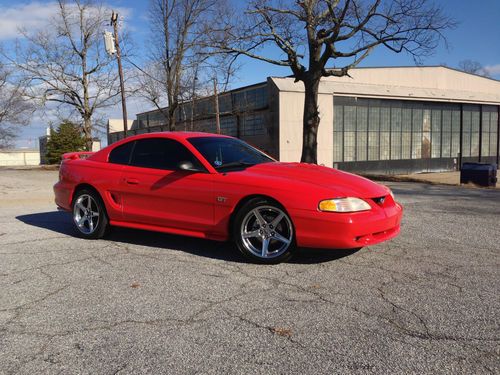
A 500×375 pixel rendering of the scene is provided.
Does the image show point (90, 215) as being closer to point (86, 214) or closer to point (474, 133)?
point (86, 214)

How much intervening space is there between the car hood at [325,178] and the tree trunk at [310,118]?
13285 mm

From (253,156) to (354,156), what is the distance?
25002 millimetres

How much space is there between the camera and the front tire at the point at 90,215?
593 centimetres

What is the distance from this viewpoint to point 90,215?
6.08m

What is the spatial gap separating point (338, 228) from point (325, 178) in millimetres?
729

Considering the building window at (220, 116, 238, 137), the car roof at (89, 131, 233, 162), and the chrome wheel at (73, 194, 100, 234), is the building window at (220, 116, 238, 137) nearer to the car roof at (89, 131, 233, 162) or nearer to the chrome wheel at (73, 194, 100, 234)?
the car roof at (89, 131, 233, 162)

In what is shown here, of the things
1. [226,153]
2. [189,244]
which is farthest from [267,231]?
[189,244]

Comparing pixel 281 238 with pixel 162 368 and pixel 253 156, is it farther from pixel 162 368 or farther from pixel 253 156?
pixel 162 368

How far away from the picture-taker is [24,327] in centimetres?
324

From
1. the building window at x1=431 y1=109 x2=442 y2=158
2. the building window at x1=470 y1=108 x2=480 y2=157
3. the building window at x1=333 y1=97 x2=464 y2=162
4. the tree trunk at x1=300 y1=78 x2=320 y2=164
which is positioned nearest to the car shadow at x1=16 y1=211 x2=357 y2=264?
the tree trunk at x1=300 y1=78 x2=320 y2=164

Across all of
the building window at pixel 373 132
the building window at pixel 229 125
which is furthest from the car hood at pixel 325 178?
the building window at pixel 373 132

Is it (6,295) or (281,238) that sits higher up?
(281,238)

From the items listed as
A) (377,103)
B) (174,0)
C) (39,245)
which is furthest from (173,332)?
(377,103)

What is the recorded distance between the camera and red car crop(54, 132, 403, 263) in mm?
4496
